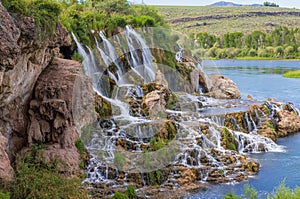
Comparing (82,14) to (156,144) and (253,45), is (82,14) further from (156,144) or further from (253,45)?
(253,45)

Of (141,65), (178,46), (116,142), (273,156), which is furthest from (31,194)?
(178,46)

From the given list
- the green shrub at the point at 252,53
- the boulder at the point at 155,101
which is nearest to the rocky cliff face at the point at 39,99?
the boulder at the point at 155,101

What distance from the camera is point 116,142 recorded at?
19109 millimetres

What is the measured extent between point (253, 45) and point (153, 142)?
7763cm

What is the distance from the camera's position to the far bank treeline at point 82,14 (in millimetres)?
14234

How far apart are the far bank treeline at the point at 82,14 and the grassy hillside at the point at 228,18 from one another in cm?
7623

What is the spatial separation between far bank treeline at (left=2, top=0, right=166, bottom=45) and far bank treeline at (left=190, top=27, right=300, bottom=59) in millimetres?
44067

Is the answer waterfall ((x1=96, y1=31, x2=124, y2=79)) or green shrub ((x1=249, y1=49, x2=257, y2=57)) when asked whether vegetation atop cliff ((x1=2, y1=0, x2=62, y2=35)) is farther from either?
green shrub ((x1=249, y1=49, x2=257, y2=57))

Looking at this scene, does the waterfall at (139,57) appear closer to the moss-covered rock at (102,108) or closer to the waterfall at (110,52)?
the waterfall at (110,52)

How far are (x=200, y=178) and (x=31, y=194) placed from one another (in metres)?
7.77

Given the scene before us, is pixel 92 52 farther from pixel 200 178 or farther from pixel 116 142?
pixel 200 178

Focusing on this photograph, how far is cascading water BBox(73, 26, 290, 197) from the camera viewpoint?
1734 centimetres

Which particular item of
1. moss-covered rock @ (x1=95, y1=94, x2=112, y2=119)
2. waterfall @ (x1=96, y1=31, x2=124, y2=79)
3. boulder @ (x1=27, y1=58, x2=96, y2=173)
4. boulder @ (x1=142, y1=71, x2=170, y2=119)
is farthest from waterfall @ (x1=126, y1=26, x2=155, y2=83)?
boulder @ (x1=27, y1=58, x2=96, y2=173)

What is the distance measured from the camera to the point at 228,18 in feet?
435
